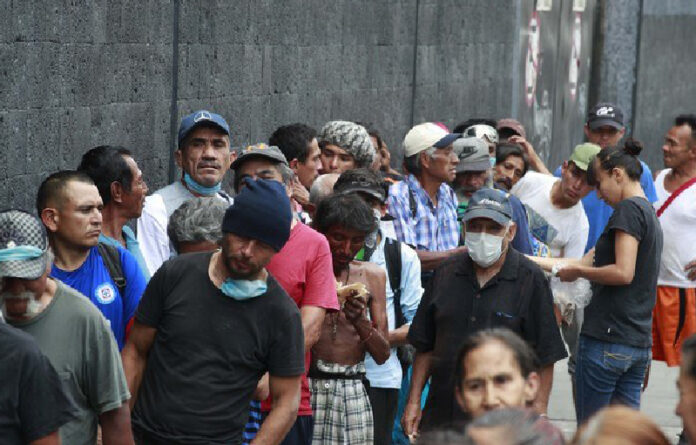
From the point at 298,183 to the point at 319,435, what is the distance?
5.78 feet

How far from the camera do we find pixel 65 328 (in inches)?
183

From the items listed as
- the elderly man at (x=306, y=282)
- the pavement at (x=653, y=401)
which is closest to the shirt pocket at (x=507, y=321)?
the elderly man at (x=306, y=282)

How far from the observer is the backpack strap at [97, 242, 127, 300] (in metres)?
5.49

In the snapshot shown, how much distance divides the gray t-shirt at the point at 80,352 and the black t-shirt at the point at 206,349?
0.30 metres

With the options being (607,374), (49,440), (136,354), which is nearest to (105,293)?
(136,354)

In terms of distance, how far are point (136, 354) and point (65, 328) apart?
0.56 metres

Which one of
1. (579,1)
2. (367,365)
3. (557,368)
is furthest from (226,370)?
(579,1)

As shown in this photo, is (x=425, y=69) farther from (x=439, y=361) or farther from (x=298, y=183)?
(x=439, y=361)

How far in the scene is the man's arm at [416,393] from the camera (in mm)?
6418

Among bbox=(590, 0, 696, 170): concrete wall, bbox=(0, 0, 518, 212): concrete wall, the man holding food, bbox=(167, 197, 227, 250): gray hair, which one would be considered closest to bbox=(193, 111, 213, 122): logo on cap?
bbox=(0, 0, 518, 212): concrete wall

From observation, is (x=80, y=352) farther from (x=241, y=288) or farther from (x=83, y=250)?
(x=83, y=250)

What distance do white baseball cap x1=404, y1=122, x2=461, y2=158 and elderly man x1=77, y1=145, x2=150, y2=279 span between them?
2.48 m

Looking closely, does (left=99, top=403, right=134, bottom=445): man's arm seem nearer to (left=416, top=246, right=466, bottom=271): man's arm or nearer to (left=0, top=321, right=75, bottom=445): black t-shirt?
(left=0, top=321, right=75, bottom=445): black t-shirt

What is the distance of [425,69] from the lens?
44.7ft
